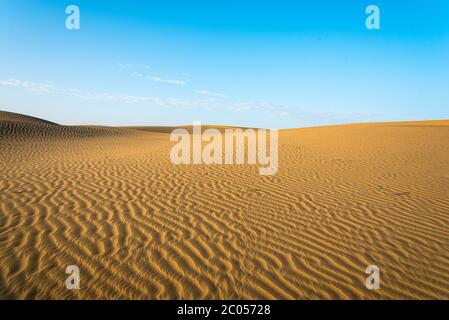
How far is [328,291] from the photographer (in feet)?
10.00

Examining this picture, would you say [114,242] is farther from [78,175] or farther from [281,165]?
[281,165]

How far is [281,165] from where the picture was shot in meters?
10.2

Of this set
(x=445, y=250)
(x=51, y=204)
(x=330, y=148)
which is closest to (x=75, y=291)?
(x=51, y=204)

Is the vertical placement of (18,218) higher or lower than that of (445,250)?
higher

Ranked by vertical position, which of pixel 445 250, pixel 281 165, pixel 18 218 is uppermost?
pixel 281 165

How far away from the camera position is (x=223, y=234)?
174 inches

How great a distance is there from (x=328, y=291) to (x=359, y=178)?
6.10 meters

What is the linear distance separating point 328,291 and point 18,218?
5511mm

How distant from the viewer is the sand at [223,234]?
311cm

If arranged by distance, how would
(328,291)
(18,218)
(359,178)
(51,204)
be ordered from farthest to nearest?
(359,178)
(51,204)
(18,218)
(328,291)

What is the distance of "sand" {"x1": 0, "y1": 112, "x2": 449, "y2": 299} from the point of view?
311 cm
